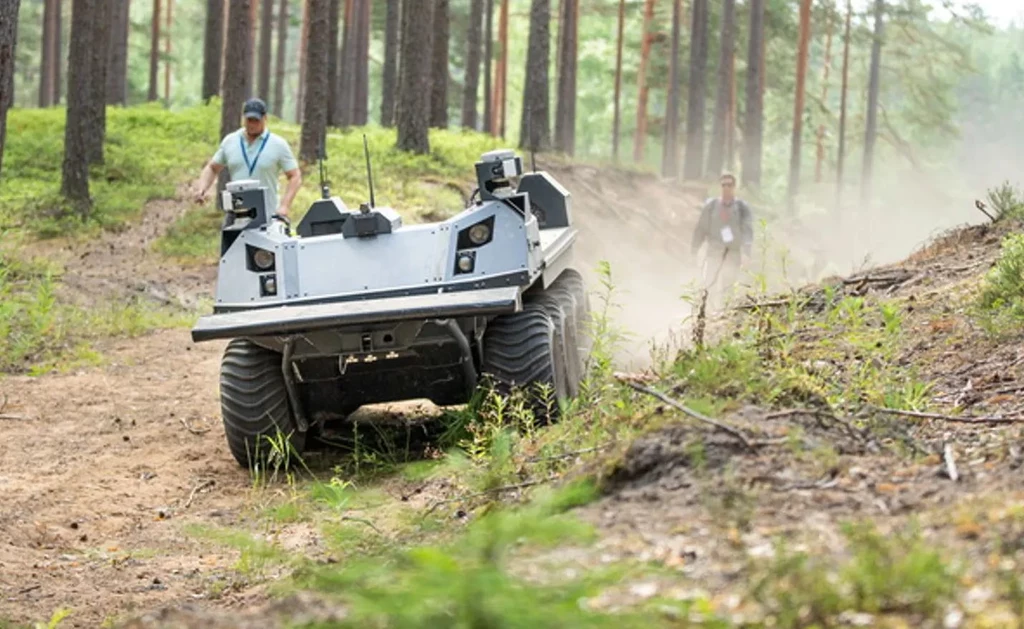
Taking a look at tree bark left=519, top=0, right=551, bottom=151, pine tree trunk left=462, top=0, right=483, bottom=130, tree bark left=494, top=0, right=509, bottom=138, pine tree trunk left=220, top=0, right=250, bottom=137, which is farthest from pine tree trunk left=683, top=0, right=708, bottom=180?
pine tree trunk left=220, top=0, right=250, bottom=137

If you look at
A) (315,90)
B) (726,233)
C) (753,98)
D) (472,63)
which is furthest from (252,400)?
(753,98)

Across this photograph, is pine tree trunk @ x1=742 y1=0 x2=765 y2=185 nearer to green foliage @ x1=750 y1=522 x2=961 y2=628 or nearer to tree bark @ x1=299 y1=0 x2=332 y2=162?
tree bark @ x1=299 y1=0 x2=332 y2=162

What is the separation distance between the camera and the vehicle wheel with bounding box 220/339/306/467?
9.89m

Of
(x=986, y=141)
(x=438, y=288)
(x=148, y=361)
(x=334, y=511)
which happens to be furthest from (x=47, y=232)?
(x=986, y=141)

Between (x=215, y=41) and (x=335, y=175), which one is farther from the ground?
(x=215, y=41)

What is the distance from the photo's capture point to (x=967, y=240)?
42.8ft

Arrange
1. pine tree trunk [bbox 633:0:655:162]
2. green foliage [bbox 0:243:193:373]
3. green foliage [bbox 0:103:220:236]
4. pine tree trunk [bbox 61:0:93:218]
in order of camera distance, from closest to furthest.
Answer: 1. green foliage [bbox 0:243:193:373]
2. green foliage [bbox 0:103:220:236]
3. pine tree trunk [bbox 61:0:93:218]
4. pine tree trunk [bbox 633:0:655:162]

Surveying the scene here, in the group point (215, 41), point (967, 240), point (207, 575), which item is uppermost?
point (215, 41)

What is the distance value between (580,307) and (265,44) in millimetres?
37447

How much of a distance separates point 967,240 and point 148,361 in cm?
740

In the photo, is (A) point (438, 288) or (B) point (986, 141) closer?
(A) point (438, 288)

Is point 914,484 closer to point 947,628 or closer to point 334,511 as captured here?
point 947,628

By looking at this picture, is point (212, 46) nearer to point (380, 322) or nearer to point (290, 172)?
point (290, 172)

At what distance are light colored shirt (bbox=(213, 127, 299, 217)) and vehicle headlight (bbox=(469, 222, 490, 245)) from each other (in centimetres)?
288
